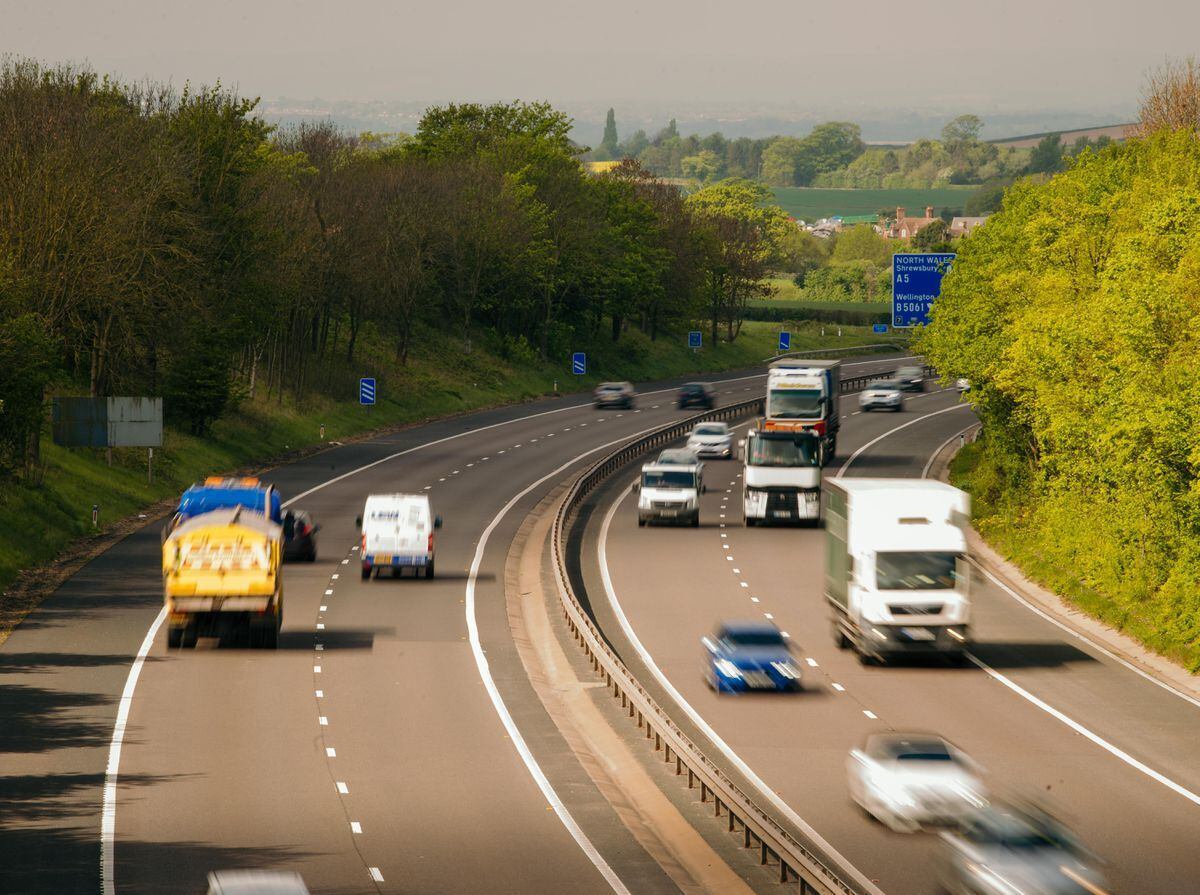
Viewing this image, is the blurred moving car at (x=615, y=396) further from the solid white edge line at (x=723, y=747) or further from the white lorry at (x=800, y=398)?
the solid white edge line at (x=723, y=747)

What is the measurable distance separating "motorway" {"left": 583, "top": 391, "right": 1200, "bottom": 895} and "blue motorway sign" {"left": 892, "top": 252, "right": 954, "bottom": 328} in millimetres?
29310

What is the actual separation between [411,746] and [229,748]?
10.8ft

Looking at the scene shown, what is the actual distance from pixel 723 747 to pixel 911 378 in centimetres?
9586

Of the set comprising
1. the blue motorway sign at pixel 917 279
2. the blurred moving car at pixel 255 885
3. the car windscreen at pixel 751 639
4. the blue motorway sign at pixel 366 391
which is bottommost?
the blue motorway sign at pixel 366 391

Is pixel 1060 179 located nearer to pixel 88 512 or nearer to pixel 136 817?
pixel 88 512

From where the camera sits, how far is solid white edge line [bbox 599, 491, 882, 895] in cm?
2492

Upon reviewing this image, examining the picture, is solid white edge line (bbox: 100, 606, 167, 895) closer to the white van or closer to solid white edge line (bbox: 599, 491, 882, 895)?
the white van

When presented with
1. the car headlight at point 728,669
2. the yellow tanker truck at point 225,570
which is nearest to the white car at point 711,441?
the yellow tanker truck at point 225,570

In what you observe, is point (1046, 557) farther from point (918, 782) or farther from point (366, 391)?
A: point (366, 391)

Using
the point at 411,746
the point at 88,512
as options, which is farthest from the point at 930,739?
the point at 88,512

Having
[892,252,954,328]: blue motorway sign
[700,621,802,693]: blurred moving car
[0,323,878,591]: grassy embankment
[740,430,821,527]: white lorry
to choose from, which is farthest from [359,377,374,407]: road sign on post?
[700,621,802,693]: blurred moving car

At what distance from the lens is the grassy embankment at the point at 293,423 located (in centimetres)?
5757

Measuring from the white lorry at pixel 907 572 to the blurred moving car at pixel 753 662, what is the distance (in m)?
3.34

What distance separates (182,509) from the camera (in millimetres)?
44625
